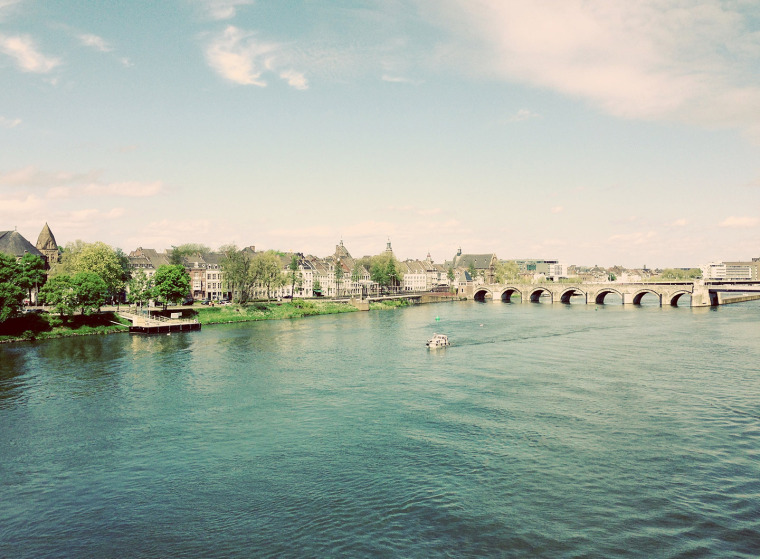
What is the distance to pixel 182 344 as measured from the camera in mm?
87938

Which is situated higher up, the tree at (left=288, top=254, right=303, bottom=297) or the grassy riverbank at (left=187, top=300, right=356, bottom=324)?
the tree at (left=288, top=254, right=303, bottom=297)

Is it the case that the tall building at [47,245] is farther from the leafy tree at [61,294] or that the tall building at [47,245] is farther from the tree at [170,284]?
the leafy tree at [61,294]

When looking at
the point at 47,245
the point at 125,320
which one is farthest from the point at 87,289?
the point at 47,245

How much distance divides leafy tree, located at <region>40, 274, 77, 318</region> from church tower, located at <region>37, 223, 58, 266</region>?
213 feet

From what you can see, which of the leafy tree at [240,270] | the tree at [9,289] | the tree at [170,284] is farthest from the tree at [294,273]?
the tree at [9,289]

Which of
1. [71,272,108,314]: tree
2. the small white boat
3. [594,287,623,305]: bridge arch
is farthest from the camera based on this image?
[594,287,623,305]: bridge arch

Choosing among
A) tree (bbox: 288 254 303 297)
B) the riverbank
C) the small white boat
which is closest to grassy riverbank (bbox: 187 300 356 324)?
the riverbank

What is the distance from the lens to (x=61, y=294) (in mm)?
97188

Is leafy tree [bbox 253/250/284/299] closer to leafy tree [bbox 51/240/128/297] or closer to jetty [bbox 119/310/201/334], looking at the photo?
jetty [bbox 119/310/201/334]

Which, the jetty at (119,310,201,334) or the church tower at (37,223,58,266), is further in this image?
the church tower at (37,223,58,266)

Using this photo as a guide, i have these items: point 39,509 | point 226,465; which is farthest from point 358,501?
point 39,509

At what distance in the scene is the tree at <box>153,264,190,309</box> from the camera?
119312 mm

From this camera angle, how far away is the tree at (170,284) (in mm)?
119312

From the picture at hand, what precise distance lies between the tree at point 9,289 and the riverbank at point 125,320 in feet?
11.6
